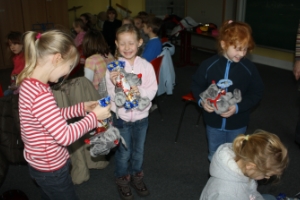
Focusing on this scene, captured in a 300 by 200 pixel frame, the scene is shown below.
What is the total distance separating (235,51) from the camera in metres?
1.80

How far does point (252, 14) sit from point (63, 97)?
5231 millimetres

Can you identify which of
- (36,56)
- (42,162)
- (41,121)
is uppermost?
(36,56)

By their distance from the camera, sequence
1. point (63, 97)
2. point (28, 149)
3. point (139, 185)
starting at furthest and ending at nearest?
point (139, 185) < point (63, 97) < point (28, 149)

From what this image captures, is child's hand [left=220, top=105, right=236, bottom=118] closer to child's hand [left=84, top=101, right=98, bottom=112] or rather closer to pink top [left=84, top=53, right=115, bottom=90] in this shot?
child's hand [left=84, top=101, right=98, bottom=112]

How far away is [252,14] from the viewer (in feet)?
20.4

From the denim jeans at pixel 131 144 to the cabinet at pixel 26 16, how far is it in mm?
4569

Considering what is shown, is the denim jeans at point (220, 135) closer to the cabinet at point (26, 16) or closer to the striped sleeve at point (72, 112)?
the striped sleeve at point (72, 112)

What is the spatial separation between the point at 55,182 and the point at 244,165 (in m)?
0.94

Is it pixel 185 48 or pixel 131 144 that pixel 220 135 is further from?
pixel 185 48

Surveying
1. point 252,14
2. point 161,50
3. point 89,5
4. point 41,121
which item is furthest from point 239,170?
point 89,5

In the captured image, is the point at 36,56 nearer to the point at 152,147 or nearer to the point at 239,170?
the point at 239,170

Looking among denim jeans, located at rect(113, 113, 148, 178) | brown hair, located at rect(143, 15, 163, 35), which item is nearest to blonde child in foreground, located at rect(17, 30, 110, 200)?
denim jeans, located at rect(113, 113, 148, 178)

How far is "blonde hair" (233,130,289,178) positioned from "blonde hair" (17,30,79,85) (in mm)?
935

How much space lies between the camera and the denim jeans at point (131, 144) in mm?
2041
